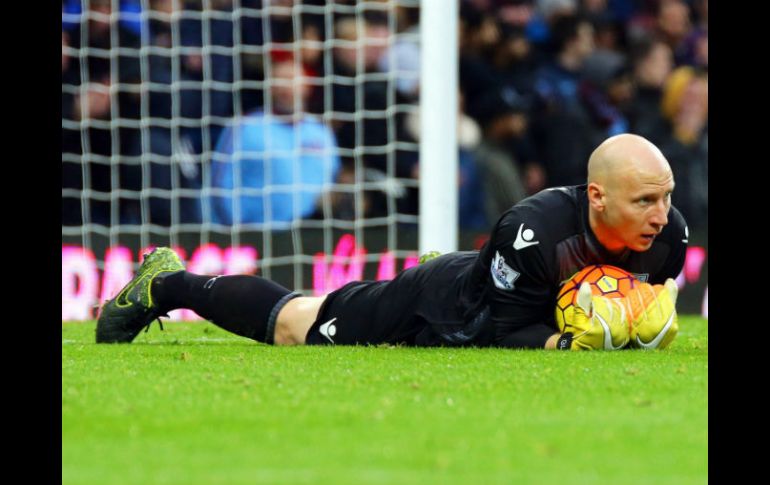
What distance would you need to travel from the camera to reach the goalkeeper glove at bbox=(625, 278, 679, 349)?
5492mm

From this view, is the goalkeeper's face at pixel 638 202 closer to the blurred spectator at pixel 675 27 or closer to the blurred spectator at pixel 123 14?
the blurred spectator at pixel 123 14

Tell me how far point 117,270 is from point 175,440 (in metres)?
6.00

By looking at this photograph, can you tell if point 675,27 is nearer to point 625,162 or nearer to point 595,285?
point 625,162

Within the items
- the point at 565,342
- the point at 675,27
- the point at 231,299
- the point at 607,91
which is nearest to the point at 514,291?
the point at 565,342

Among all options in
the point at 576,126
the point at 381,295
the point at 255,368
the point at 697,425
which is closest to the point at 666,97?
the point at 576,126

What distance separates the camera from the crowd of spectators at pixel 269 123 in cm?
989

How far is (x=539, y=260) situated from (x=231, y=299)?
55.7 inches

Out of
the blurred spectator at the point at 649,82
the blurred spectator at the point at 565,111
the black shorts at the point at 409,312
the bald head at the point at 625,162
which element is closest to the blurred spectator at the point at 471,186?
the blurred spectator at the point at 565,111

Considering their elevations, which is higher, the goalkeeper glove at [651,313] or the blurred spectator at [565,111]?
the blurred spectator at [565,111]

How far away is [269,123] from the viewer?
9938 mm

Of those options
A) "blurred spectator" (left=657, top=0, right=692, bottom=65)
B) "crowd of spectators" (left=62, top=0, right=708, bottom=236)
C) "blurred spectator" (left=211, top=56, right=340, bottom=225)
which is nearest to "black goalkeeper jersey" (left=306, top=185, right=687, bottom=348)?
"crowd of spectators" (left=62, top=0, right=708, bottom=236)

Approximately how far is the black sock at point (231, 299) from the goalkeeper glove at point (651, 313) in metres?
1.53

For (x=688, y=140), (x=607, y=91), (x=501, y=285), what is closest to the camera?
(x=501, y=285)
